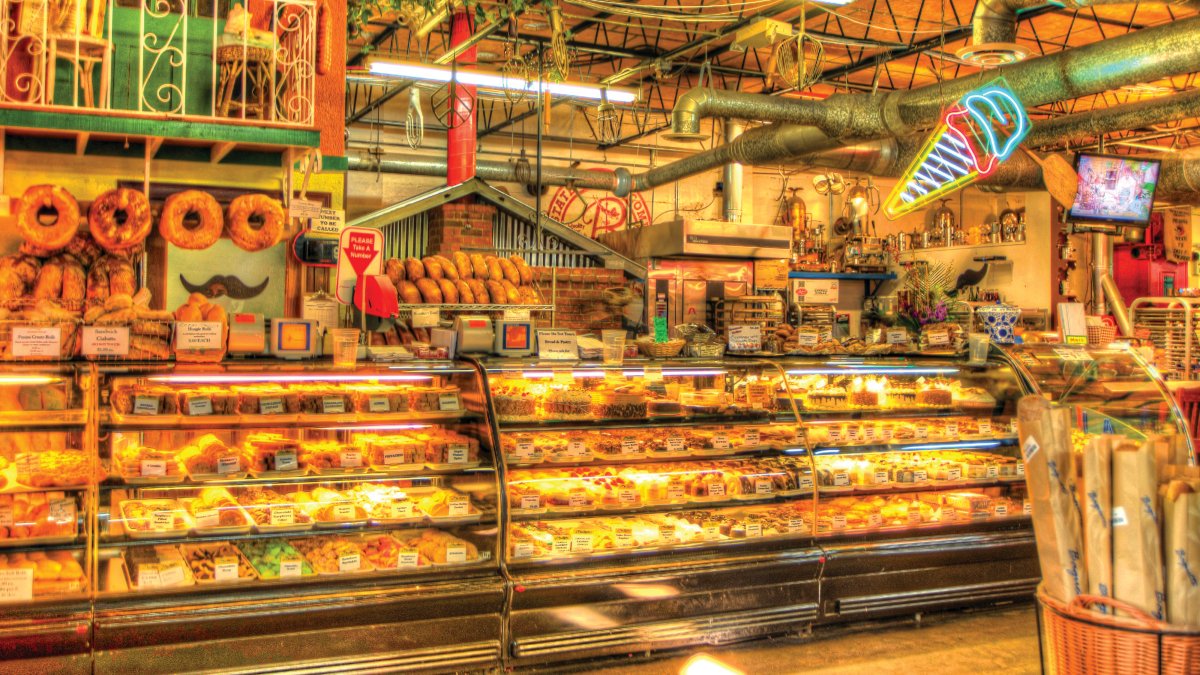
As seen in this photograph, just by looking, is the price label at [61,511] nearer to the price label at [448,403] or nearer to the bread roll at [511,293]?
the price label at [448,403]

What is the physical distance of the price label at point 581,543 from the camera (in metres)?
4.94

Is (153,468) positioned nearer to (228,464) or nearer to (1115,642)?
(228,464)

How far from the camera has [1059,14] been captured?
9992 millimetres

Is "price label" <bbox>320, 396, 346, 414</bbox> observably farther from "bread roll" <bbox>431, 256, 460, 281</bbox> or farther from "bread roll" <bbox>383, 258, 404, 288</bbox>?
"bread roll" <bbox>431, 256, 460, 281</bbox>

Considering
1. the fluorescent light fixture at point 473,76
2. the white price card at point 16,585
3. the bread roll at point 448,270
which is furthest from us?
the fluorescent light fixture at point 473,76

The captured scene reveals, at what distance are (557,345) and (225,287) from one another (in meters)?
2.80

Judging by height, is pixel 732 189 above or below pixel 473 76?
below

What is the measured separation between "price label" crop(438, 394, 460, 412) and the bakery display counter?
0.01 metres

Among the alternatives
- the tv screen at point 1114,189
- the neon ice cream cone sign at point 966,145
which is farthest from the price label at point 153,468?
the tv screen at point 1114,189

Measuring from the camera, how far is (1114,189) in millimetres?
9312

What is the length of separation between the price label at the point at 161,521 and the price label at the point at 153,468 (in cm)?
18

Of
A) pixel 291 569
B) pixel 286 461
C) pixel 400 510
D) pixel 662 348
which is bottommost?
pixel 291 569

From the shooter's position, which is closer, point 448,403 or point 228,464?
point 228,464

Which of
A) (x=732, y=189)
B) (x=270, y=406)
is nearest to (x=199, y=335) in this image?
(x=270, y=406)
